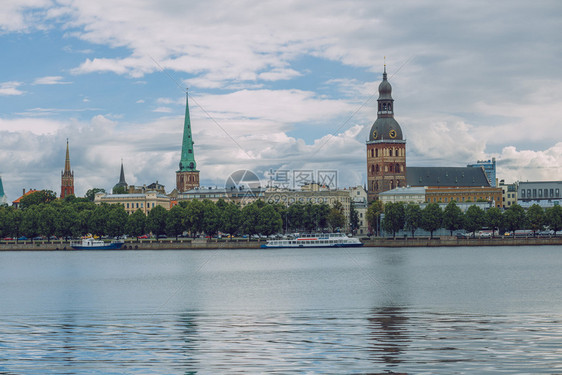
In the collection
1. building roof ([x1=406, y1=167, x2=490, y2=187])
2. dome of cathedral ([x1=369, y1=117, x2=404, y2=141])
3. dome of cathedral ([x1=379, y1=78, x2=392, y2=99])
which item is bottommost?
building roof ([x1=406, y1=167, x2=490, y2=187])

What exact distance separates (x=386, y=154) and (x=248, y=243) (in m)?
71.8

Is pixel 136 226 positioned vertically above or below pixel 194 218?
below

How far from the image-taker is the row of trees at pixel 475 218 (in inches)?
4621

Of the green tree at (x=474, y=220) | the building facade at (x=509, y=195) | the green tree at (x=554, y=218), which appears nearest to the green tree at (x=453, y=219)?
the green tree at (x=474, y=220)

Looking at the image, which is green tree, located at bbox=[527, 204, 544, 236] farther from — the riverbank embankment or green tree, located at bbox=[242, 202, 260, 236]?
green tree, located at bbox=[242, 202, 260, 236]

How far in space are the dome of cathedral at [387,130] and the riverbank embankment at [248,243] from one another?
64.6 metres

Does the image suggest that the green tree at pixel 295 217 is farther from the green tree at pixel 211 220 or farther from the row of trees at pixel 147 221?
the green tree at pixel 211 220

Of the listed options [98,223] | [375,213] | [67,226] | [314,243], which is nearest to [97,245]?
[98,223]

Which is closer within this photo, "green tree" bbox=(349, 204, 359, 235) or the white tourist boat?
the white tourist boat

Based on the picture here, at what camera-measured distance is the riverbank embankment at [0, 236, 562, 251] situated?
111 metres

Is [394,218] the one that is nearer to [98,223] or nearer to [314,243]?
[314,243]

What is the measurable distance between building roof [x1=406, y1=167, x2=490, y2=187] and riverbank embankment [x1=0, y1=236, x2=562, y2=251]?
225 feet

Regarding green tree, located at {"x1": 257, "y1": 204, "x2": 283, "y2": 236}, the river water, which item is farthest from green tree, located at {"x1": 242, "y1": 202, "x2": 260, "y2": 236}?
the river water

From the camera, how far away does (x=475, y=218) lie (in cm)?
11875
